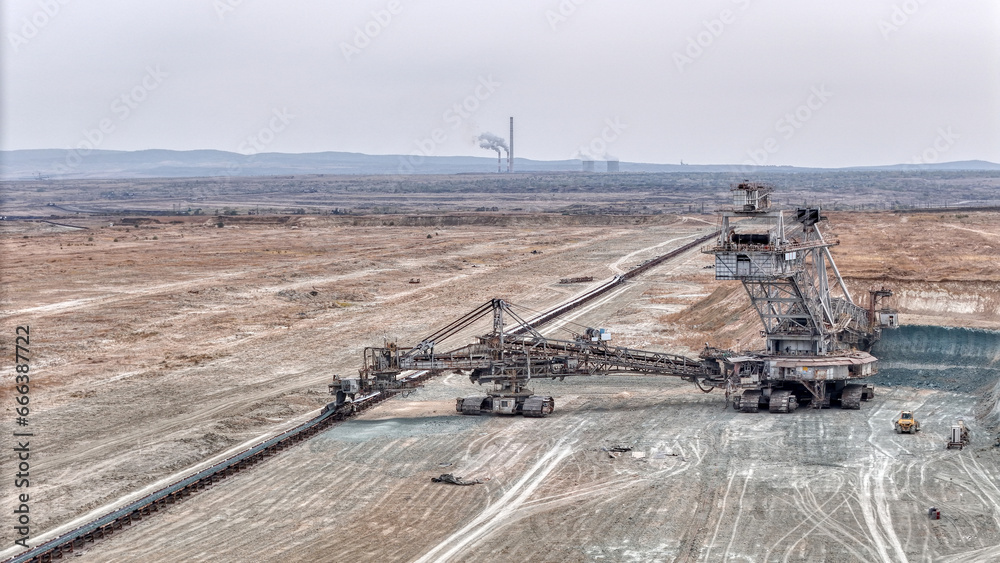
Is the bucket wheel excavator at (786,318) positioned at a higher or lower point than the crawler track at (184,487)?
higher

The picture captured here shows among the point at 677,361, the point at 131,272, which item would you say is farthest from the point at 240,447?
the point at 131,272

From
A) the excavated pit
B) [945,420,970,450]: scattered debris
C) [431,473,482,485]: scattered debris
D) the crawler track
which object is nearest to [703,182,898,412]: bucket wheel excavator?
the excavated pit

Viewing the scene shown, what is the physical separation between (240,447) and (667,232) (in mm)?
130755

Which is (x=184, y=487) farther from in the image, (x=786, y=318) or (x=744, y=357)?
(x=786, y=318)

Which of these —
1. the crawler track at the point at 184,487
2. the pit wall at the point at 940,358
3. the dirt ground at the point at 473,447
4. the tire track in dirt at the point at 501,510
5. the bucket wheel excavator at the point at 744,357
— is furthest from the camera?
the pit wall at the point at 940,358

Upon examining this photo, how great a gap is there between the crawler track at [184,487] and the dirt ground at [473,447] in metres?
0.59

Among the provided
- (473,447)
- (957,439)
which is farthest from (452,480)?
(957,439)

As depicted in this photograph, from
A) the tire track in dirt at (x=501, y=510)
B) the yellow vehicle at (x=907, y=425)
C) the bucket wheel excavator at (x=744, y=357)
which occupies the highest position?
the bucket wheel excavator at (x=744, y=357)

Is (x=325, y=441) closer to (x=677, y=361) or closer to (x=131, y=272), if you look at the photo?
(x=677, y=361)

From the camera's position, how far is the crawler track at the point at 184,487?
2991 cm

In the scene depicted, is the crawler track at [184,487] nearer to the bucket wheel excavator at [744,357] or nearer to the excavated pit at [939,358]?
the bucket wheel excavator at [744,357]

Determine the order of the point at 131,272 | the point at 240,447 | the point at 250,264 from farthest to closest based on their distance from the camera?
1. the point at 250,264
2. the point at 131,272
3. the point at 240,447

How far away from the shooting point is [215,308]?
263 ft

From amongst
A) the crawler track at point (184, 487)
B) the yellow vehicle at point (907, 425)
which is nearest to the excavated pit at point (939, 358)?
the yellow vehicle at point (907, 425)
